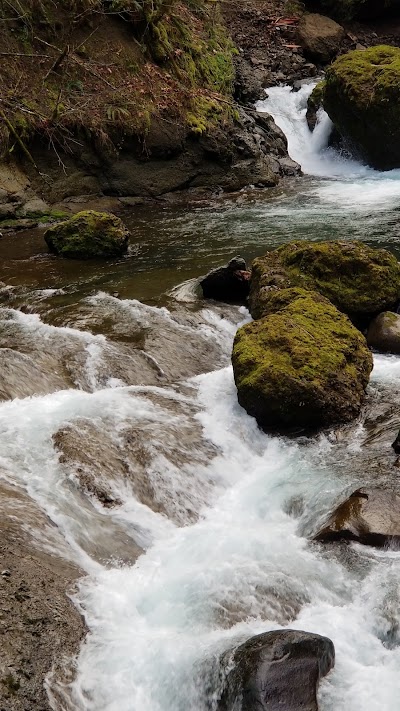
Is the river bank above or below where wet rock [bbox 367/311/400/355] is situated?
below

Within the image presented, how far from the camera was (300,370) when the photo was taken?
219 inches

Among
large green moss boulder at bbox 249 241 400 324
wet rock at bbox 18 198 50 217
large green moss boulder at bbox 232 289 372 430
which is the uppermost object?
large green moss boulder at bbox 249 241 400 324

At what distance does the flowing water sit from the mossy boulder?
43.1 inches

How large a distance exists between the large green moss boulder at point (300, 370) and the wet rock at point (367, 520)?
1.28 meters

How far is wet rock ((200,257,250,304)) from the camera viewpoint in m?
8.20

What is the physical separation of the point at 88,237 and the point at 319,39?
1753 centimetres

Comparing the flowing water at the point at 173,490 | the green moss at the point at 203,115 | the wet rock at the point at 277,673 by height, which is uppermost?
the green moss at the point at 203,115

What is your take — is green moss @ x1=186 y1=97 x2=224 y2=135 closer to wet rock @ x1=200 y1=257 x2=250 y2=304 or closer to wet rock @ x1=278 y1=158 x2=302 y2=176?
wet rock @ x1=278 y1=158 x2=302 y2=176

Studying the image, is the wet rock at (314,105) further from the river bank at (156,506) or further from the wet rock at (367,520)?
the wet rock at (367,520)

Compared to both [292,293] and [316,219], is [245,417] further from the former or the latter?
[316,219]

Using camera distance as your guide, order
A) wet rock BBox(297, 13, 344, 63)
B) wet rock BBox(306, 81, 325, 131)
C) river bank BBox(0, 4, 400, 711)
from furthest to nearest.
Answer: wet rock BBox(297, 13, 344, 63) → wet rock BBox(306, 81, 325, 131) → river bank BBox(0, 4, 400, 711)

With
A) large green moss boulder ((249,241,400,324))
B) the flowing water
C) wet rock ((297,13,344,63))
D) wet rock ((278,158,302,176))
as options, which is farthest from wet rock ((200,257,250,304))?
wet rock ((297,13,344,63))

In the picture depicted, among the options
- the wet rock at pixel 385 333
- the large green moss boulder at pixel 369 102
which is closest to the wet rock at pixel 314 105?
the large green moss boulder at pixel 369 102

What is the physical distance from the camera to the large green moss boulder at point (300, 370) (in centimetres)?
547
